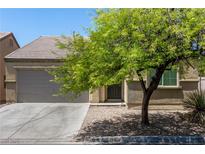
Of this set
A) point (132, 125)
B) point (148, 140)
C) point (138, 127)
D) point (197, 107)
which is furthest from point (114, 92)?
point (148, 140)

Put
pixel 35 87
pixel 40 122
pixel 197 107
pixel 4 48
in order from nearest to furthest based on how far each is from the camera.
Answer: pixel 197 107, pixel 40 122, pixel 35 87, pixel 4 48

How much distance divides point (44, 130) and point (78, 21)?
14.4 feet

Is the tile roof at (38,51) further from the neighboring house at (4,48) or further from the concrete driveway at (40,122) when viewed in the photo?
the concrete driveway at (40,122)

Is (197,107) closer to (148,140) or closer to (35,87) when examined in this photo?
(148,140)

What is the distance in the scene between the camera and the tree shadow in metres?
9.91

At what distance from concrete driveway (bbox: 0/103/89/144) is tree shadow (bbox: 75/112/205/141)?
0.67 meters

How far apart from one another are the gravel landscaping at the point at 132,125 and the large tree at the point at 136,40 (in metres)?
2.61

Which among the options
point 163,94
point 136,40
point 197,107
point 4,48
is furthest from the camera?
point 4,48

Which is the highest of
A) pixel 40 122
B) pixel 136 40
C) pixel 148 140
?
pixel 136 40

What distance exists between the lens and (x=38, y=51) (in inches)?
693

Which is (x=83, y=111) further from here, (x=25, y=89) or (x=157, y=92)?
(x=25, y=89)

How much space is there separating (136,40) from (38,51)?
1105 centimetres

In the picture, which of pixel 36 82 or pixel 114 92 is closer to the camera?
pixel 114 92
